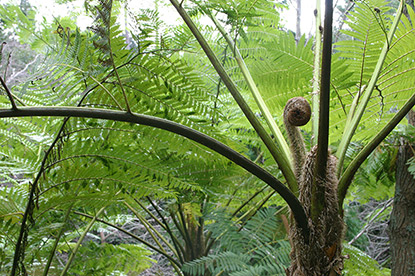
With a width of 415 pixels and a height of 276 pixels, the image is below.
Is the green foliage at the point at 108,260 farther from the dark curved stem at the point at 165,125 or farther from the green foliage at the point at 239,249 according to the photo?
the dark curved stem at the point at 165,125

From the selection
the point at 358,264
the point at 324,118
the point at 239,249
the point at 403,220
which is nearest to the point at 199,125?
the point at 324,118

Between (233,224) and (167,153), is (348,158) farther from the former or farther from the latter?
(167,153)

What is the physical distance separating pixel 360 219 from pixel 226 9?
219 inches

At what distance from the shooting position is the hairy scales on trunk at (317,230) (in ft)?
2.21

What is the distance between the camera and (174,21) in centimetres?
222

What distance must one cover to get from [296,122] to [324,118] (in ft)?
0.49

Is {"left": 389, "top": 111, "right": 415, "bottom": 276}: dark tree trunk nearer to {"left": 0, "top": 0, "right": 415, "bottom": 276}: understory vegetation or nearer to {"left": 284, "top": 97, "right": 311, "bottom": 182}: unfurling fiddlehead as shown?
{"left": 0, "top": 0, "right": 415, "bottom": 276}: understory vegetation

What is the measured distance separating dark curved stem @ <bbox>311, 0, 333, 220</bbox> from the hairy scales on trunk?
10 mm

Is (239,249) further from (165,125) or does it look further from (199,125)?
(165,125)

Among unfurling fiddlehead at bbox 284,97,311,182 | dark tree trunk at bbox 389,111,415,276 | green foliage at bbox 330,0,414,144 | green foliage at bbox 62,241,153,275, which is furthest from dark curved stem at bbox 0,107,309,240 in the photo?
dark tree trunk at bbox 389,111,415,276

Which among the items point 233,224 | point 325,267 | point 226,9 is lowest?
point 233,224

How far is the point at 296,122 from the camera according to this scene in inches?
29.4

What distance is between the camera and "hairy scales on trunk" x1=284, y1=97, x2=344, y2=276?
0.67 m

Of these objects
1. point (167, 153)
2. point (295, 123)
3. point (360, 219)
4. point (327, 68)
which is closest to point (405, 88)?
point (295, 123)
